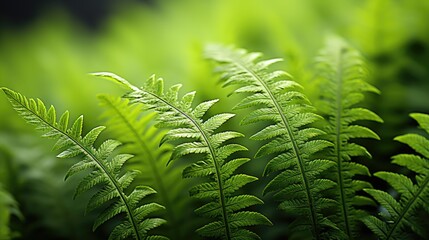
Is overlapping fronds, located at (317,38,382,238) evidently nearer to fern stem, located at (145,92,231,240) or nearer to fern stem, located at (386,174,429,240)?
fern stem, located at (386,174,429,240)

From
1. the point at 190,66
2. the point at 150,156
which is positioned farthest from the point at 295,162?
the point at 190,66

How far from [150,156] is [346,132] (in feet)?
1.14

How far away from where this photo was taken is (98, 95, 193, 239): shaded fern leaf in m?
0.74

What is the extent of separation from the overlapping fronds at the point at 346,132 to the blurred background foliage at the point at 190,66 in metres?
0.10

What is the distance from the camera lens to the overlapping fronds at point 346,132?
0.68 m

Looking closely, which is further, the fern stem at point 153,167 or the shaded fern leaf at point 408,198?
the fern stem at point 153,167

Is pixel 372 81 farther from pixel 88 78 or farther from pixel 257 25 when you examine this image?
pixel 88 78

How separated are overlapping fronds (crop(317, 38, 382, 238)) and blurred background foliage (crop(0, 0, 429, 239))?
0.31ft

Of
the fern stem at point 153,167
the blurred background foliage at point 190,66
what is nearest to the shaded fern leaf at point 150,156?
the fern stem at point 153,167

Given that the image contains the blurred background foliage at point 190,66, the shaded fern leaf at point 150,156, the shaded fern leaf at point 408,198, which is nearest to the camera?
the shaded fern leaf at point 408,198

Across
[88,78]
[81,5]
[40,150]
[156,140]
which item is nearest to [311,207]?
[156,140]

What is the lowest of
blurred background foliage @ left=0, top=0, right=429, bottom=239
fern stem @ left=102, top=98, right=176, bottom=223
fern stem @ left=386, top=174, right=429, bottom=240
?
fern stem @ left=386, top=174, right=429, bottom=240

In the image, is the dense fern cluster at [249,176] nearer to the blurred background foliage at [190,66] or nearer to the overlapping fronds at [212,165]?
the overlapping fronds at [212,165]

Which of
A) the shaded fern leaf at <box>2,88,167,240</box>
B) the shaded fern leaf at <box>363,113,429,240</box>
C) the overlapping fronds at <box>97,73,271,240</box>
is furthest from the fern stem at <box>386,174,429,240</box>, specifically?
the shaded fern leaf at <box>2,88,167,240</box>
